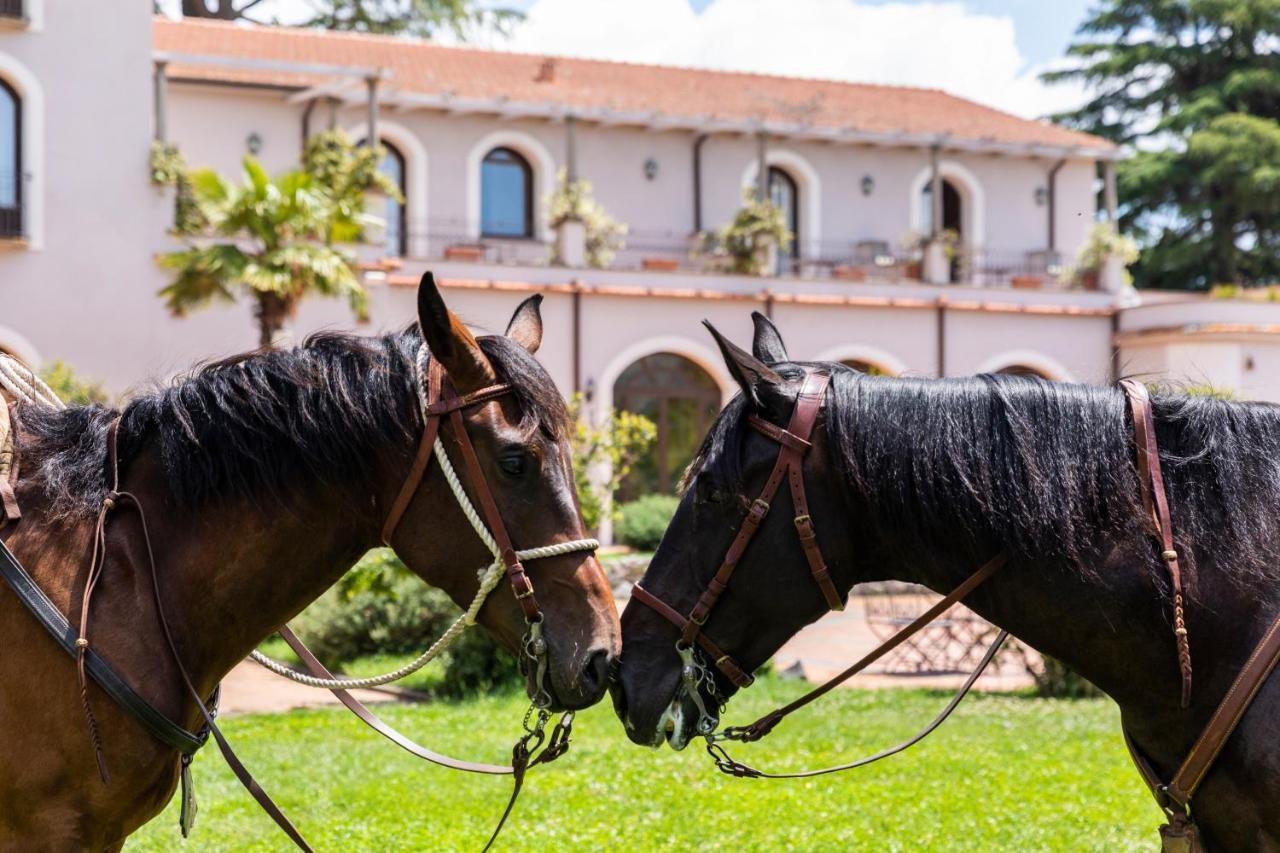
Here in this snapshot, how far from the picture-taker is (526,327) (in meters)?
3.71

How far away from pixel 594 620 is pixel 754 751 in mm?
6593

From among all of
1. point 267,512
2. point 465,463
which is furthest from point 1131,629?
point 267,512

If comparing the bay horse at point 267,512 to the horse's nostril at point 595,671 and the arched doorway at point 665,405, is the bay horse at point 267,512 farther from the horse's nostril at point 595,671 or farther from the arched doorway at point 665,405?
the arched doorway at point 665,405

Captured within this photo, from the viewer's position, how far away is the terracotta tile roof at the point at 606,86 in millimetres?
25094

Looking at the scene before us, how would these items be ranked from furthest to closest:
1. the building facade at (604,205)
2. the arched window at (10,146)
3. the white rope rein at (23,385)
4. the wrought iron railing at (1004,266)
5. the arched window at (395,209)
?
the wrought iron railing at (1004,266) → the arched window at (395,209) → the building facade at (604,205) → the arched window at (10,146) → the white rope rein at (23,385)

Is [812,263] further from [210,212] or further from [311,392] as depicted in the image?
[311,392]

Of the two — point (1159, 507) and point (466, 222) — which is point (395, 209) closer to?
point (466, 222)

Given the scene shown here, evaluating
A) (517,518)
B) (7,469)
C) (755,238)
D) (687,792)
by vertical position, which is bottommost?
(687,792)

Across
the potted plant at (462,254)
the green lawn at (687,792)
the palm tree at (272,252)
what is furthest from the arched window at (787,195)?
A: the green lawn at (687,792)

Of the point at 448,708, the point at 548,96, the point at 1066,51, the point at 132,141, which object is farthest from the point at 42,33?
the point at 1066,51

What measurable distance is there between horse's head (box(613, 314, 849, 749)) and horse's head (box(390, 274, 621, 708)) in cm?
14

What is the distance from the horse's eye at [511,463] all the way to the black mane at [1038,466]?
46cm

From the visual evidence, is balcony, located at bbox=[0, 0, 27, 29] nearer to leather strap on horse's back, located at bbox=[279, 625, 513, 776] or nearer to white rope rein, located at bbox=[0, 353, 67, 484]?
white rope rein, located at bbox=[0, 353, 67, 484]

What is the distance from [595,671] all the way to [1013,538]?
1.05 meters
